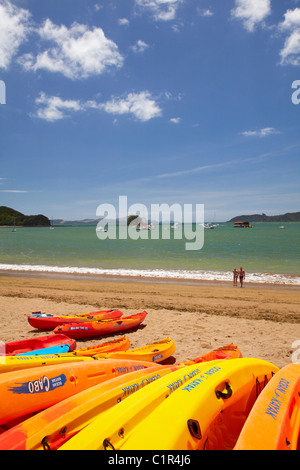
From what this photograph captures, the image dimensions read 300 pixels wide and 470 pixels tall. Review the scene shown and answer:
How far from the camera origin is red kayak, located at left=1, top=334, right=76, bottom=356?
253 inches

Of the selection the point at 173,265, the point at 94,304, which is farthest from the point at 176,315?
the point at 173,265

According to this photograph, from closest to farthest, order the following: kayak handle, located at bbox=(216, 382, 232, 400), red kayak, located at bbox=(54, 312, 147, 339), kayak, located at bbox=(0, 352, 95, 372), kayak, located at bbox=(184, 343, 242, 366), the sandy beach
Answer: kayak handle, located at bbox=(216, 382, 232, 400), kayak, located at bbox=(0, 352, 95, 372), kayak, located at bbox=(184, 343, 242, 366), the sandy beach, red kayak, located at bbox=(54, 312, 147, 339)

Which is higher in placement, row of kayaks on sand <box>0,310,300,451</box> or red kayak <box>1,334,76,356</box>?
row of kayaks on sand <box>0,310,300,451</box>

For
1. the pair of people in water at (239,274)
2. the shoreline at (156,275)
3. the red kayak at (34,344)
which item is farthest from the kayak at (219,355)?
the shoreline at (156,275)

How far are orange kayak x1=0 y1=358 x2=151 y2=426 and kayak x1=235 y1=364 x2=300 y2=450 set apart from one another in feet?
7.80

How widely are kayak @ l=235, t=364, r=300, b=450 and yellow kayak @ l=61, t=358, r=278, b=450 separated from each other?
30 cm

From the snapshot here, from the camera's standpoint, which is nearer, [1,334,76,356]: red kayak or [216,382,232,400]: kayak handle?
[216,382,232,400]: kayak handle

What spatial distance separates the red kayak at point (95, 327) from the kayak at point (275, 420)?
582 centimetres

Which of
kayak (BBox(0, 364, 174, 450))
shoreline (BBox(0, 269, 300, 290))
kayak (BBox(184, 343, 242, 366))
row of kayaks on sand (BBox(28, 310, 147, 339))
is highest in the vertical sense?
kayak (BBox(0, 364, 174, 450))

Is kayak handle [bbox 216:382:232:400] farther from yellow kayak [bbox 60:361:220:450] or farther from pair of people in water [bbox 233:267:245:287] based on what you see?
pair of people in water [bbox 233:267:245:287]

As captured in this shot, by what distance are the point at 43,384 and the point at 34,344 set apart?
3500 mm

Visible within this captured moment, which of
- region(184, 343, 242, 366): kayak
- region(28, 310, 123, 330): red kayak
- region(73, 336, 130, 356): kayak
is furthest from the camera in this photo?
region(28, 310, 123, 330): red kayak

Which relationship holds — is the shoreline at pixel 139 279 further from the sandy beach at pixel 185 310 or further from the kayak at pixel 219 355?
the kayak at pixel 219 355

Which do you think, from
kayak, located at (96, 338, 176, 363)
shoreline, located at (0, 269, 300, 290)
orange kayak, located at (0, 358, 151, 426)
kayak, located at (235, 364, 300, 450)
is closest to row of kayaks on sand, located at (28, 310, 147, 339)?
kayak, located at (96, 338, 176, 363)
